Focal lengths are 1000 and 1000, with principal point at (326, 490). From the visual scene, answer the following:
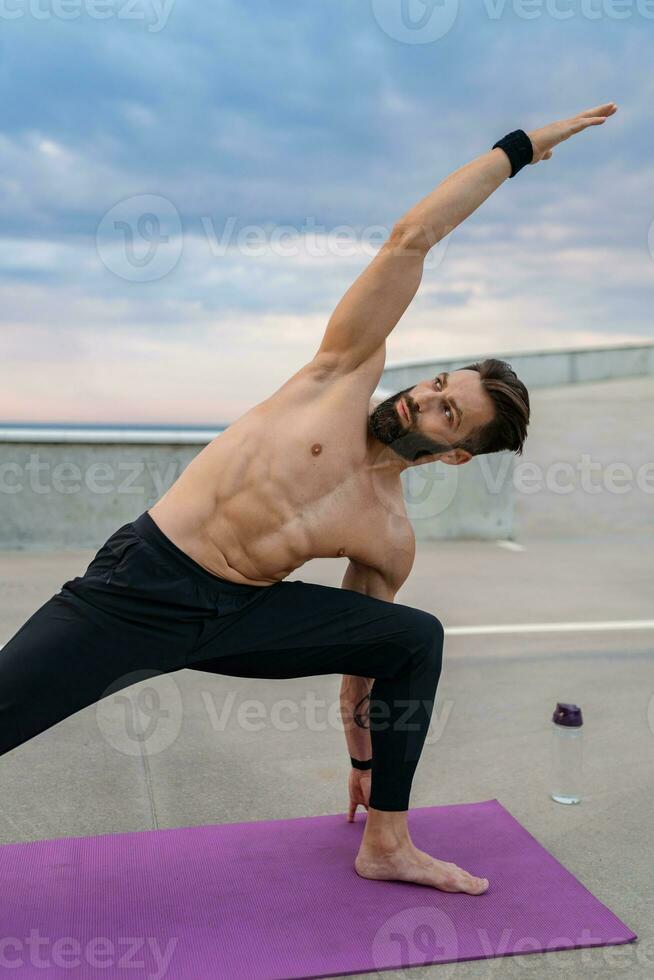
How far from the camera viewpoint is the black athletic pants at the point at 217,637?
8.62 feet

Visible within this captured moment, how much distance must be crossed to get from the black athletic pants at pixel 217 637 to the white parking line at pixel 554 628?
3.04 m

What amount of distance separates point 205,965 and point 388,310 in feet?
5.74

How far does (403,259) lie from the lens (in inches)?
107

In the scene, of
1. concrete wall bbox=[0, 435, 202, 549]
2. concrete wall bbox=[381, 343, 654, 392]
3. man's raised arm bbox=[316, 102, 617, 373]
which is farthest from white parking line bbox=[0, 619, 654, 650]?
concrete wall bbox=[381, 343, 654, 392]

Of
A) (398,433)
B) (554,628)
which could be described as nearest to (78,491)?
(554,628)

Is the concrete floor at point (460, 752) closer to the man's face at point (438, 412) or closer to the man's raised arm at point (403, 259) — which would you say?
the man's face at point (438, 412)

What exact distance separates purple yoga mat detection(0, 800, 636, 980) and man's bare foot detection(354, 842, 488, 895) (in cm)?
3

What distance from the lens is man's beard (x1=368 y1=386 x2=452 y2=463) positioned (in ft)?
9.40

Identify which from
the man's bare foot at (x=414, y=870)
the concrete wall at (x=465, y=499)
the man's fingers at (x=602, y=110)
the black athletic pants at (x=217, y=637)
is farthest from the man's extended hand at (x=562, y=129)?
the concrete wall at (x=465, y=499)

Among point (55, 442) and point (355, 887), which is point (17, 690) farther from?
point (55, 442)

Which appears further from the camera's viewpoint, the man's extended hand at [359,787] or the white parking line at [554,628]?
the white parking line at [554,628]

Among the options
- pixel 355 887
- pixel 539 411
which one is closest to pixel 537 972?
pixel 355 887

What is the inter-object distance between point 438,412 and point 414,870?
4.32ft

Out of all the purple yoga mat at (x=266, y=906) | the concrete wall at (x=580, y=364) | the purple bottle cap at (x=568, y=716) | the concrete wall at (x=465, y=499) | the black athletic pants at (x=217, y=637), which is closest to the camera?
the purple yoga mat at (x=266, y=906)
